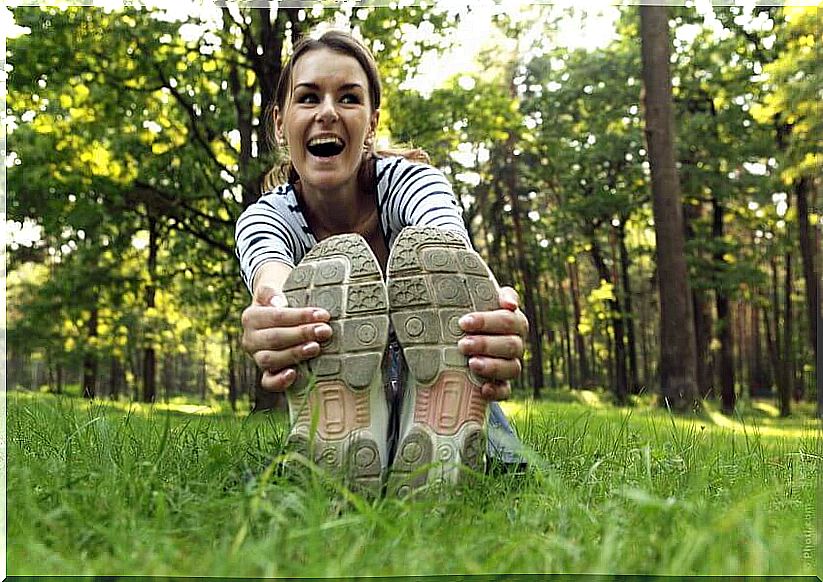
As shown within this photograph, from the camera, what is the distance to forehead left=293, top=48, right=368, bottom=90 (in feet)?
4.76

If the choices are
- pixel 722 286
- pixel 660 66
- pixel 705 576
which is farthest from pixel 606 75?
pixel 705 576

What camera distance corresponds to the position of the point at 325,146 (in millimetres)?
1463

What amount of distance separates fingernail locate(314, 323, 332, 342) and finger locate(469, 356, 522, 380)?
0.20 m

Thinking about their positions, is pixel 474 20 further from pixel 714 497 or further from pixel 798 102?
pixel 714 497

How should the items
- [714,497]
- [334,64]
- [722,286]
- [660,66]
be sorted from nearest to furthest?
1. [714,497]
2. [334,64]
3. [660,66]
4. [722,286]

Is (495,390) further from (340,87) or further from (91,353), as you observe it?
(91,353)

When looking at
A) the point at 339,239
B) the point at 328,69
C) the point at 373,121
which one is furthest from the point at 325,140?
the point at 339,239

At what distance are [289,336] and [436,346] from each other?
0.68 ft

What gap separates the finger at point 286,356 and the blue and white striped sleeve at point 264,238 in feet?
0.96

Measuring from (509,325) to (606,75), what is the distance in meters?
8.61

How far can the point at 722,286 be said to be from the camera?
8.27 meters

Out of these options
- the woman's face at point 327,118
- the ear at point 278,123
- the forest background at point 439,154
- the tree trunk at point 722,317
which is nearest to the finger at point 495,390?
the woman's face at point 327,118

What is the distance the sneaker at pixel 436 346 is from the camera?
3.42 ft

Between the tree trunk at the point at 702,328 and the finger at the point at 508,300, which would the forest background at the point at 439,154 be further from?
the finger at the point at 508,300
